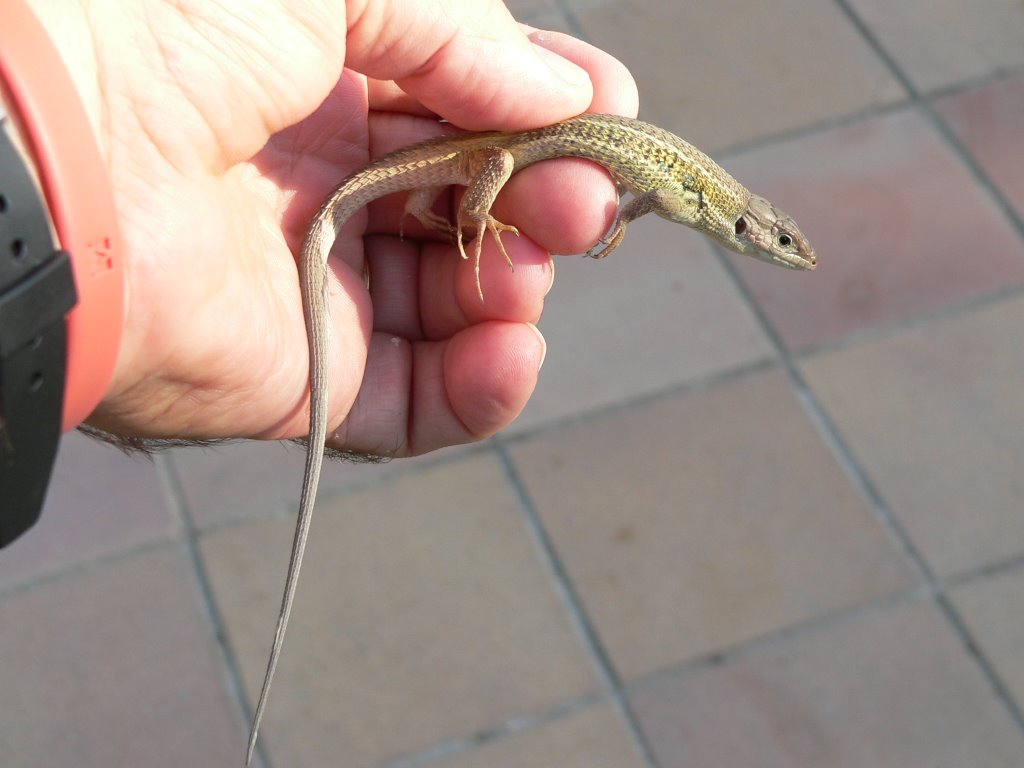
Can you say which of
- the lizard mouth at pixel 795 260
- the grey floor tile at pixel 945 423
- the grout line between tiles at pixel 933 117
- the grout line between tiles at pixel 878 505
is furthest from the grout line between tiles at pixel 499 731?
the grout line between tiles at pixel 933 117

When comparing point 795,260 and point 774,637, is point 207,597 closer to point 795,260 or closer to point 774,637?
point 774,637

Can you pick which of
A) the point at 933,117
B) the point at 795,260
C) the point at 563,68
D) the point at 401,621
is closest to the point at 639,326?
the point at 795,260

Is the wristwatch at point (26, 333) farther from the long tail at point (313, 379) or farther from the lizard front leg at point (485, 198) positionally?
the lizard front leg at point (485, 198)

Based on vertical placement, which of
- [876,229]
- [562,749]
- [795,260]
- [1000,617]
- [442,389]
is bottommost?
[562,749]

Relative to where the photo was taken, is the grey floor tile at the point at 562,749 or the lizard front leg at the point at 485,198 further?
the grey floor tile at the point at 562,749

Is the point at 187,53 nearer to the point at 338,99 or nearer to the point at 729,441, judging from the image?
the point at 338,99

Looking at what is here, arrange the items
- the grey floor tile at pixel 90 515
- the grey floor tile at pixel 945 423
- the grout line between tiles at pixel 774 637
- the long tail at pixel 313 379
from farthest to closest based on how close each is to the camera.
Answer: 1. the grey floor tile at pixel 945 423
2. the grey floor tile at pixel 90 515
3. the grout line between tiles at pixel 774 637
4. the long tail at pixel 313 379
